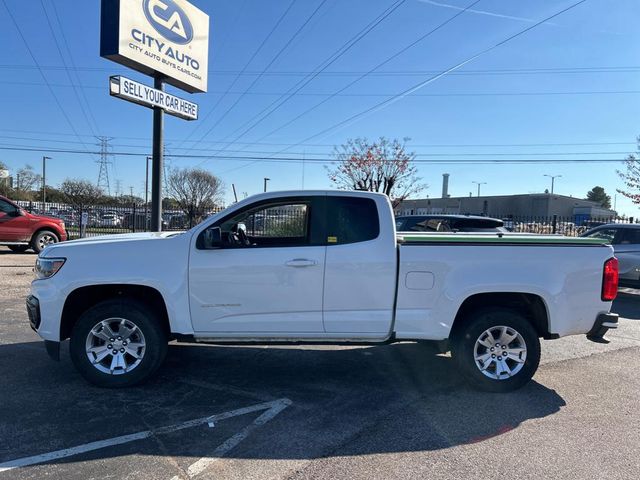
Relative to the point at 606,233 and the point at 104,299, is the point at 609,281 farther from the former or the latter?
the point at 606,233

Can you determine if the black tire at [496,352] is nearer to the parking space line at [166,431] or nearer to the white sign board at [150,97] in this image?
the parking space line at [166,431]

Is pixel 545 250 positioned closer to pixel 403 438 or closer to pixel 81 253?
pixel 403 438

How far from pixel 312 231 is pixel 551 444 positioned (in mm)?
2752

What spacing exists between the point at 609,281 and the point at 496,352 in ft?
4.46

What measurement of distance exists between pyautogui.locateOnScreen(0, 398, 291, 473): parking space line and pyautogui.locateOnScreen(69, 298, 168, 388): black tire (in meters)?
0.94

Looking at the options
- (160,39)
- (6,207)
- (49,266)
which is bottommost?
(49,266)

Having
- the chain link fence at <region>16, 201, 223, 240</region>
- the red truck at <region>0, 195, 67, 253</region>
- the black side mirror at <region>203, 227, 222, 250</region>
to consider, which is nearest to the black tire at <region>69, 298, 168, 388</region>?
the black side mirror at <region>203, 227, 222, 250</region>

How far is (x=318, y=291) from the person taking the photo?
15.3 feet

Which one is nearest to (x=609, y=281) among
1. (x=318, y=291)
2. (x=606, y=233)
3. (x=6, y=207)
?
(x=318, y=291)

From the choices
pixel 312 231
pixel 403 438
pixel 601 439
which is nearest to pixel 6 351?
pixel 312 231

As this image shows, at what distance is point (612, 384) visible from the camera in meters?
5.24

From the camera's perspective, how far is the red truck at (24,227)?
1477 centimetres

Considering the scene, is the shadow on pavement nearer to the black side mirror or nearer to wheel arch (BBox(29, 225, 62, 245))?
the black side mirror

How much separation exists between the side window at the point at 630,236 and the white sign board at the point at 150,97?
12334 millimetres
